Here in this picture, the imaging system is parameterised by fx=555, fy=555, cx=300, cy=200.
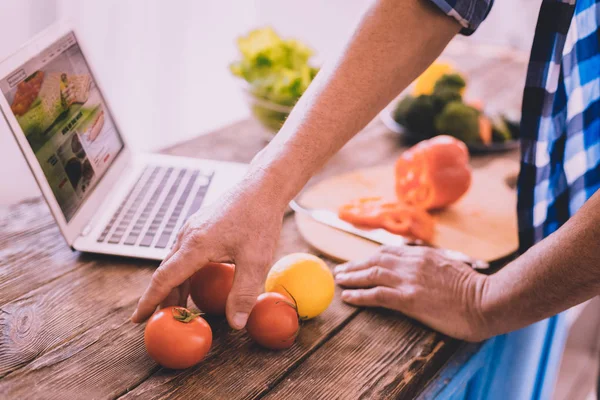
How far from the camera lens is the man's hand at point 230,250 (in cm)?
85


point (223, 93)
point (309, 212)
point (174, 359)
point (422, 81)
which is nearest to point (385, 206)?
point (309, 212)

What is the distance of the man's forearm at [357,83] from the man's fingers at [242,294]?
15 centimetres

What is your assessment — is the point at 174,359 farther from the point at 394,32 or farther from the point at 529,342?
the point at 529,342

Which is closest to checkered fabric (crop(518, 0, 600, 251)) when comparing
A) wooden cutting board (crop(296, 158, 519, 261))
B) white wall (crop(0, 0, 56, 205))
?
wooden cutting board (crop(296, 158, 519, 261))

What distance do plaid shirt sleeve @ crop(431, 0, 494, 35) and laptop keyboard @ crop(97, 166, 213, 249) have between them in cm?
64

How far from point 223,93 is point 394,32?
5.98 feet

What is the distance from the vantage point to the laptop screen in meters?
0.96

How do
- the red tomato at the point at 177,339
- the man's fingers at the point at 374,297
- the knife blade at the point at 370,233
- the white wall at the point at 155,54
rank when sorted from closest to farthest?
the red tomato at the point at 177,339 < the man's fingers at the point at 374,297 < the knife blade at the point at 370,233 < the white wall at the point at 155,54

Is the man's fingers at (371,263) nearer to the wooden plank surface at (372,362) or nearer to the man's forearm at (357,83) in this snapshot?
the wooden plank surface at (372,362)

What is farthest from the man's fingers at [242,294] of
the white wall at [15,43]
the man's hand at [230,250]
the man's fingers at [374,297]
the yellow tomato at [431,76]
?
the yellow tomato at [431,76]

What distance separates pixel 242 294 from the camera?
0.85m

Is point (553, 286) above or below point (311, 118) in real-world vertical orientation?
below

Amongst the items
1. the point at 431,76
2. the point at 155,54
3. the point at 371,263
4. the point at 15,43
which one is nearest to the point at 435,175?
the point at 371,263

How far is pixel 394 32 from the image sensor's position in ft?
3.44
